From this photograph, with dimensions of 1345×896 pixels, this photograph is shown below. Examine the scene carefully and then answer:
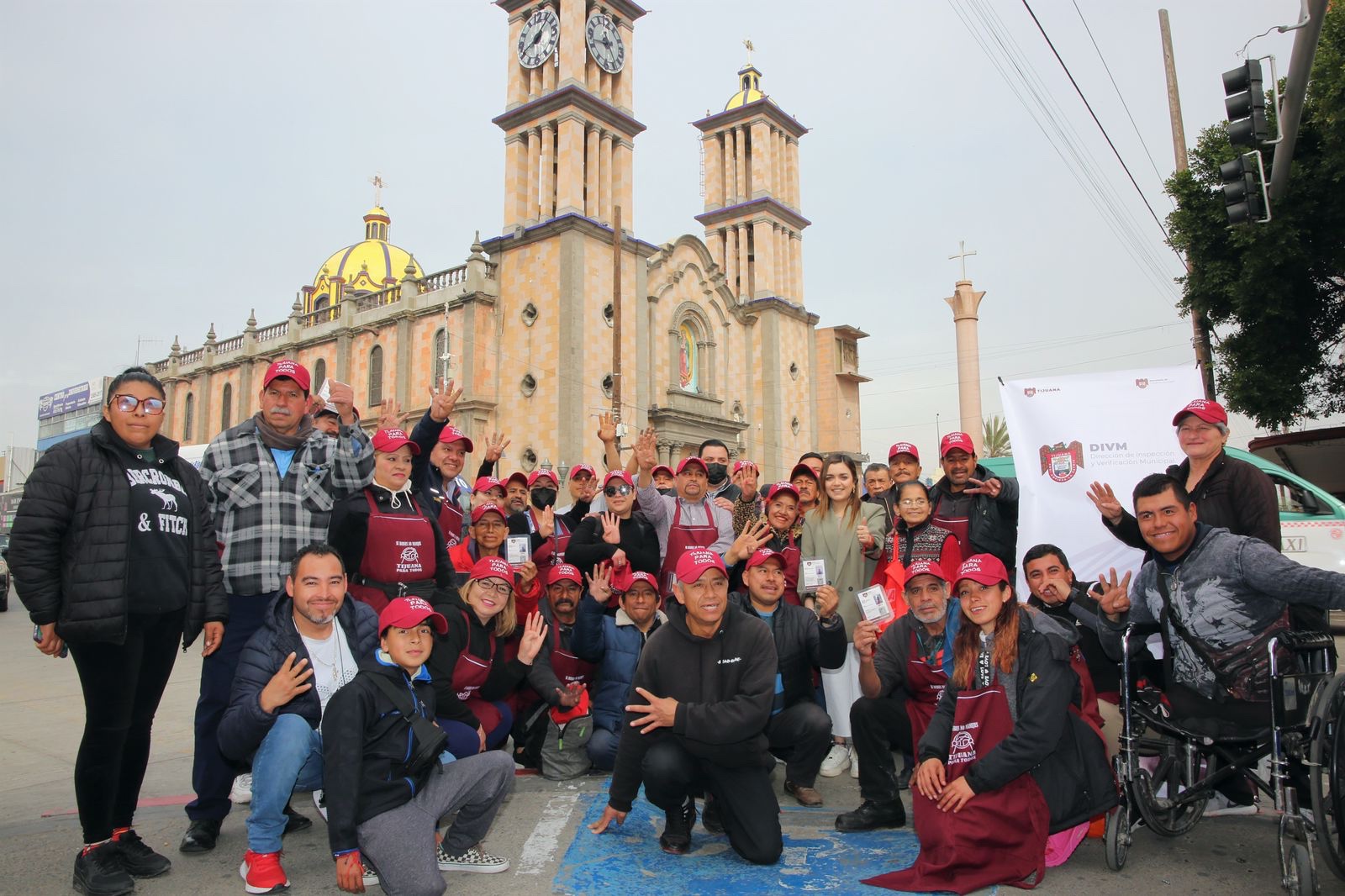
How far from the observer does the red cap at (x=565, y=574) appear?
604 cm

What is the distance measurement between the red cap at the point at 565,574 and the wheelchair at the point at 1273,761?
11.5ft

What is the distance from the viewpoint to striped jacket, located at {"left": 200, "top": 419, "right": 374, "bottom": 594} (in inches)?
178

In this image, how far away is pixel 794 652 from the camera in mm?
5102

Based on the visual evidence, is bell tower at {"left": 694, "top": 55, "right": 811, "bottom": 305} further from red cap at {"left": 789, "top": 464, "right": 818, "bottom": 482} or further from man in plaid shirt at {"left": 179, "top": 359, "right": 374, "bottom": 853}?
man in plaid shirt at {"left": 179, "top": 359, "right": 374, "bottom": 853}

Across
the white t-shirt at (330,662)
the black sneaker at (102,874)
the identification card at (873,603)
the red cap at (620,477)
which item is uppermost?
the red cap at (620,477)

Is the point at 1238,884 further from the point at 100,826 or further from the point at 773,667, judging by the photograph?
the point at 100,826

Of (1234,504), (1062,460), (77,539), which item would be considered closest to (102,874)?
(77,539)

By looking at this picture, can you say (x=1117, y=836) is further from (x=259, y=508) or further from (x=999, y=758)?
(x=259, y=508)

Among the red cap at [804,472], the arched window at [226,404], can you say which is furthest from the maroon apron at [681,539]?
the arched window at [226,404]

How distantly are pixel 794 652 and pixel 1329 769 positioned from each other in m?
2.55

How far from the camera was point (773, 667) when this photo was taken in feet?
14.1

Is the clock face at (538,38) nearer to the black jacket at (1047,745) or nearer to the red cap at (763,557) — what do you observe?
the red cap at (763,557)

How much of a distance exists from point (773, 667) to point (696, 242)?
1182 inches

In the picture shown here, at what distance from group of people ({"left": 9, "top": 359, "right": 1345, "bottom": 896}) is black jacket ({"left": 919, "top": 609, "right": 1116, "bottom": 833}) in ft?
0.04
